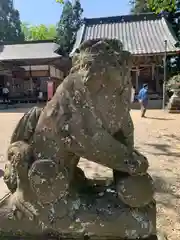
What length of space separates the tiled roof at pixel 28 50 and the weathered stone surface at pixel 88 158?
18.9m

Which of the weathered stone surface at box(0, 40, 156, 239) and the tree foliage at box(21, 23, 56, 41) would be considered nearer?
the weathered stone surface at box(0, 40, 156, 239)

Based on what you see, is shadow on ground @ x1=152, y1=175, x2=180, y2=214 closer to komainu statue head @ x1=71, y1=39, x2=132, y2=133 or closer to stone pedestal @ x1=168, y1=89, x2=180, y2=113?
komainu statue head @ x1=71, y1=39, x2=132, y2=133

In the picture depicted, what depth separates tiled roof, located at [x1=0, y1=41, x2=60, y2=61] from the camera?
2020 cm

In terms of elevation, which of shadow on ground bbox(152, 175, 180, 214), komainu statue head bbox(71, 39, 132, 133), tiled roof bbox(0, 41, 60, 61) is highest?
tiled roof bbox(0, 41, 60, 61)

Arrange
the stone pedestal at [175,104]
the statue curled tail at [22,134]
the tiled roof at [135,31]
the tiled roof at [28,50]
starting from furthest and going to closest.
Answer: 1. the tiled roof at [28,50]
2. the tiled roof at [135,31]
3. the stone pedestal at [175,104]
4. the statue curled tail at [22,134]

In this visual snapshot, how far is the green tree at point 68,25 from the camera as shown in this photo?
24.7 metres

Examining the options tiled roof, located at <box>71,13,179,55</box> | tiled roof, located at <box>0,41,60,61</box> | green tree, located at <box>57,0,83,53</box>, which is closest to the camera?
tiled roof, located at <box>71,13,179,55</box>

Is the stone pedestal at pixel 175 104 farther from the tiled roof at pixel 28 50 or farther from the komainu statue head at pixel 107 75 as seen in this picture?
the komainu statue head at pixel 107 75

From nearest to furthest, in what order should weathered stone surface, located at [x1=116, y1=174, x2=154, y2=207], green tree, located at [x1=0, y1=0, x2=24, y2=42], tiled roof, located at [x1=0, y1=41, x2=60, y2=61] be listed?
weathered stone surface, located at [x1=116, y1=174, x2=154, y2=207]
tiled roof, located at [x1=0, y1=41, x2=60, y2=61]
green tree, located at [x1=0, y1=0, x2=24, y2=42]

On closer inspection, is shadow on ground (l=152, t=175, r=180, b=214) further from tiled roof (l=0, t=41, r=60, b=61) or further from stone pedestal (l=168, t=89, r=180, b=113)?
tiled roof (l=0, t=41, r=60, b=61)

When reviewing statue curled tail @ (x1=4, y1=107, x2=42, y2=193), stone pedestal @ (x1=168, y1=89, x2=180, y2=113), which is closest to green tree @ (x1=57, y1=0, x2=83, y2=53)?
stone pedestal @ (x1=168, y1=89, x2=180, y2=113)

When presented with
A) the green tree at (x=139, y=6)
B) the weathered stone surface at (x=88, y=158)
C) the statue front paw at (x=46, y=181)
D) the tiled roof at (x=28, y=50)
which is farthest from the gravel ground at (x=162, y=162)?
the green tree at (x=139, y=6)

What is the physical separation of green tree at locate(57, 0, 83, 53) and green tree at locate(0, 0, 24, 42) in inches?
344

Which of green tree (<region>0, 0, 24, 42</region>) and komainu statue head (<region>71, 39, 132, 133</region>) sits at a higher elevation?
green tree (<region>0, 0, 24, 42</region>)
